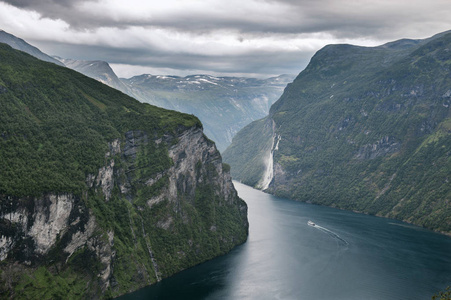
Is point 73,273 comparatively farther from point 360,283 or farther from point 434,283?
point 434,283

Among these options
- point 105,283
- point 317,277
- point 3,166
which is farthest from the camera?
point 317,277

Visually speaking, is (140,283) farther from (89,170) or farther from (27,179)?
(27,179)

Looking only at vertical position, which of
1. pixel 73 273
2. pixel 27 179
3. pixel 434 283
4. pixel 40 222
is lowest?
pixel 434 283

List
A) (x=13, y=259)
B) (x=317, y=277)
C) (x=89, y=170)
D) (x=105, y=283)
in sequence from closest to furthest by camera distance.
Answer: (x=13, y=259) < (x=105, y=283) < (x=89, y=170) < (x=317, y=277)

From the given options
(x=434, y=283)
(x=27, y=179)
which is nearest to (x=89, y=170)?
(x=27, y=179)

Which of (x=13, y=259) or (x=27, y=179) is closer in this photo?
(x=13, y=259)

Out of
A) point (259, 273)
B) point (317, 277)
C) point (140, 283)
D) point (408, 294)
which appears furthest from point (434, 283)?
point (140, 283)

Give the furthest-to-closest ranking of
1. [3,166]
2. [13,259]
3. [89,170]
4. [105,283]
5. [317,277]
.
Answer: [317,277], [89,170], [105,283], [3,166], [13,259]

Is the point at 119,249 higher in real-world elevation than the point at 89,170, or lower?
lower

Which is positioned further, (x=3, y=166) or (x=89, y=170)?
(x=89, y=170)
